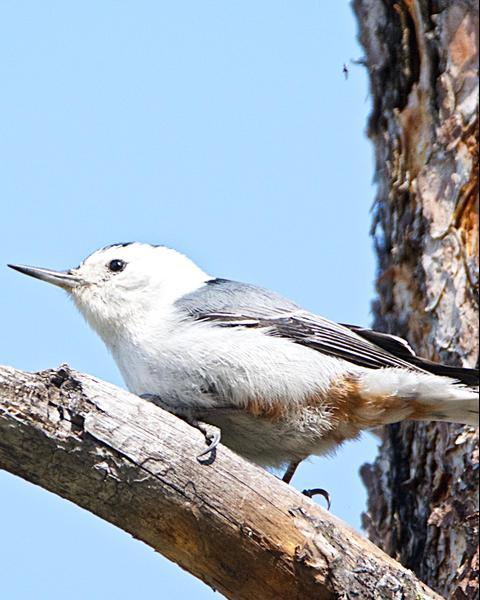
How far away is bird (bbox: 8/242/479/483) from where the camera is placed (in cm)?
350

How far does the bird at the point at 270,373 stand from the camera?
3.50m

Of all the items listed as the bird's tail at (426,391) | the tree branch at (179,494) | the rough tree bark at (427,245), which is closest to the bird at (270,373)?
the bird's tail at (426,391)

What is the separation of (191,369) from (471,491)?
1300mm

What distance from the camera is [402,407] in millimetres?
3641

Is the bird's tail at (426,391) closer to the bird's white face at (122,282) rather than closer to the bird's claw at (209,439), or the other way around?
the bird's claw at (209,439)

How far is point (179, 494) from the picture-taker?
2.98m

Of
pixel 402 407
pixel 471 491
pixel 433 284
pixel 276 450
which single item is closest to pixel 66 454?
pixel 276 450

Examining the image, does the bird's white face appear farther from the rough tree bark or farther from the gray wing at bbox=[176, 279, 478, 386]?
the rough tree bark

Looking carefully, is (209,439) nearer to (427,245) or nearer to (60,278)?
(60,278)

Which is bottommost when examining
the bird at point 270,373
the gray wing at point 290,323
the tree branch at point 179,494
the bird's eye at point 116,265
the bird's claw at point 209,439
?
the tree branch at point 179,494

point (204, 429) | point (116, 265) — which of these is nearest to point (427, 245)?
point (116, 265)

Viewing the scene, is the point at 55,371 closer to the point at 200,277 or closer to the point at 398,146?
the point at 200,277

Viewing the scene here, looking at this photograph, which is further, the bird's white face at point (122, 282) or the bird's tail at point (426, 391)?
the bird's white face at point (122, 282)

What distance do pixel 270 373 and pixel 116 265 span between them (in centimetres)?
89
